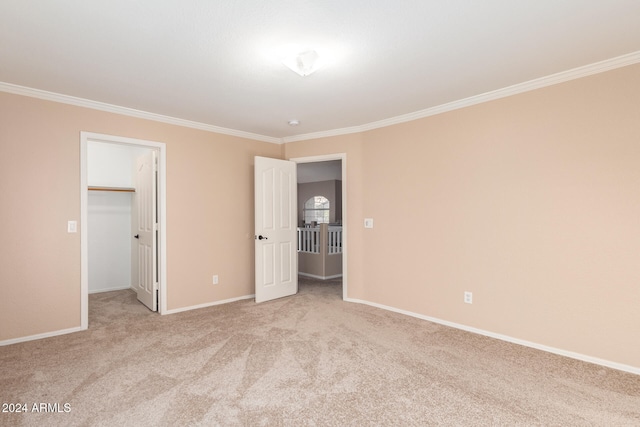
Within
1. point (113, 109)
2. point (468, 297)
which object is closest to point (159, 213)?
point (113, 109)

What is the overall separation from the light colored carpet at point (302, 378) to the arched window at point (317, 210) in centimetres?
676

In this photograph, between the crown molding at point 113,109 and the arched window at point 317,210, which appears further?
the arched window at point 317,210

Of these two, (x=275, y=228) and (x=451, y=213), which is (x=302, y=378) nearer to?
(x=451, y=213)

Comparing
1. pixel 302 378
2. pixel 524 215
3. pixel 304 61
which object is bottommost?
pixel 302 378

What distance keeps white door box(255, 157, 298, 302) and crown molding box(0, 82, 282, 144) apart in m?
0.58

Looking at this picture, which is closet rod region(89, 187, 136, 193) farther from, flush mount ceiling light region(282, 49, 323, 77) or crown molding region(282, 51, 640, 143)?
flush mount ceiling light region(282, 49, 323, 77)

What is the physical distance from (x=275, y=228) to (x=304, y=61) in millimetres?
2713

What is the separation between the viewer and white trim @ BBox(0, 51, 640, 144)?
8.52 feet

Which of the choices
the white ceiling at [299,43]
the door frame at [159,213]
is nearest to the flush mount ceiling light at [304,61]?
the white ceiling at [299,43]

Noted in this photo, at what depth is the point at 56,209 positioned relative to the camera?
3.22 m

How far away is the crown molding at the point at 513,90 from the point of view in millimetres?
2523

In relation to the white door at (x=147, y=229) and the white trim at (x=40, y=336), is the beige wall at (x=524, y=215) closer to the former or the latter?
the white door at (x=147, y=229)

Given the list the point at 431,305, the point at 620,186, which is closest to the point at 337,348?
the point at 431,305

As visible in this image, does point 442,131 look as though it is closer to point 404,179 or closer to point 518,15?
point 404,179
